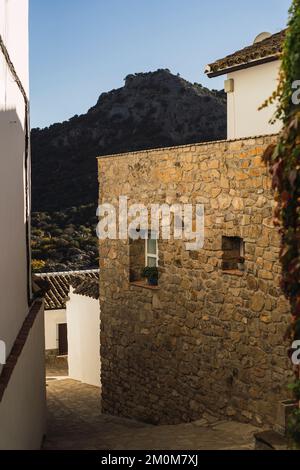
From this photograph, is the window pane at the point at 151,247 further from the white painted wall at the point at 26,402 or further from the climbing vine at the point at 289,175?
the climbing vine at the point at 289,175

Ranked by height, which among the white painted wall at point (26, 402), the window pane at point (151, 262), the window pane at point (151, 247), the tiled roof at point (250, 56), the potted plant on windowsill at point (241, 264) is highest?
the tiled roof at point (250, 56)

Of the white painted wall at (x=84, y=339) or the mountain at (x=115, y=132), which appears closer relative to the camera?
the white painted wall at (x=84, y=339)

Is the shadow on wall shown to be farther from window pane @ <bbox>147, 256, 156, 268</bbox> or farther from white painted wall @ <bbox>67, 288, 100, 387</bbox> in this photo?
white painted wall @ <bbox>67, 288, 100, 387</bbox>

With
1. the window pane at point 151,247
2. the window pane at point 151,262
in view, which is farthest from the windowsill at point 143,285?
the window pane at point 151,247

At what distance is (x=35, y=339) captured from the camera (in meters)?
10.4

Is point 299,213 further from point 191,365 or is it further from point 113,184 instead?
point 113,184

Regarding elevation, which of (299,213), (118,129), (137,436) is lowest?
(137,436)

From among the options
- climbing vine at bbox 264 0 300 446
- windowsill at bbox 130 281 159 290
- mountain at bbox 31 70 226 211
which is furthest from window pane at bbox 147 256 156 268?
mountain at bbox 31 70 226 211

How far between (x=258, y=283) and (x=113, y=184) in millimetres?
4120

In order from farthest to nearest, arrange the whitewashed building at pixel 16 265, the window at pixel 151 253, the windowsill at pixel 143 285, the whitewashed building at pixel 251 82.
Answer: the whitewashed building at pixel 251 82 < the window at pixel 151 253 < the windowsill at pixel 143 285 < the whitewashed building at pixel 16 265

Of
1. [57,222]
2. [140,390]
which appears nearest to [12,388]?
[140,390]

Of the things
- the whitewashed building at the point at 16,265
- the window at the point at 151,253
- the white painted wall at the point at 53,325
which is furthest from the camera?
the white painted wall at the point at 53,325

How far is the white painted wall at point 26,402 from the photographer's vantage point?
6212mm
